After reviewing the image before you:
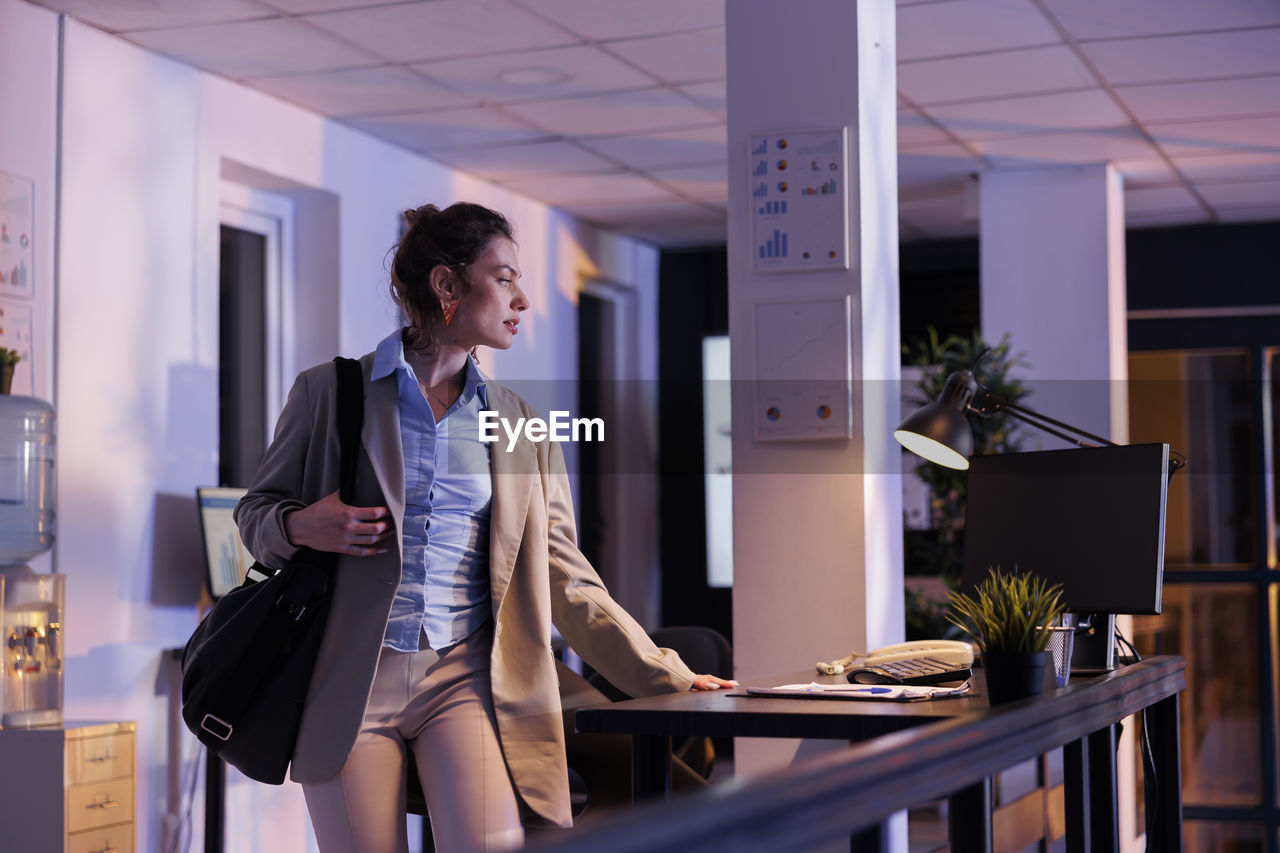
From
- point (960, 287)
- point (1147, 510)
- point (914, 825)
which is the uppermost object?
point (960, 287)

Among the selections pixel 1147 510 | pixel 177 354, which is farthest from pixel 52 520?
pixel 1147 510

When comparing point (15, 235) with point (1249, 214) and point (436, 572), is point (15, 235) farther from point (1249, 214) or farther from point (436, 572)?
point (1249, 214)

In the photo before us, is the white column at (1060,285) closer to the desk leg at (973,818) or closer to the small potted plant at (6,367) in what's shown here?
the small potted plant at (6,367)

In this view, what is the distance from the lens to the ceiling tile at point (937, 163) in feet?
19.5

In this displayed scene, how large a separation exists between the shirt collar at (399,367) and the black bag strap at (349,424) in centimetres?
4

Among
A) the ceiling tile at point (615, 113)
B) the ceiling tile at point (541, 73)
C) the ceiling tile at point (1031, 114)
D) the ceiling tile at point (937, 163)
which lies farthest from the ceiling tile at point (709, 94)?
the ceiling tile at point (937, 163)

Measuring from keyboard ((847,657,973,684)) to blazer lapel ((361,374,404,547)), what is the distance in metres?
0.90

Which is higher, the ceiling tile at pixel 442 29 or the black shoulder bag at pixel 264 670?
the ceiling tile at pixel 442 29

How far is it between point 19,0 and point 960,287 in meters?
5.06

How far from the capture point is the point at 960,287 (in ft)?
25.5

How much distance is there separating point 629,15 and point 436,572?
2.67m

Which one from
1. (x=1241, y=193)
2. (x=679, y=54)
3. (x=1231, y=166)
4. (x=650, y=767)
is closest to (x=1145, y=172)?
(x=1231, y=166)

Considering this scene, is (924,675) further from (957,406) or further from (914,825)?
(914,825)

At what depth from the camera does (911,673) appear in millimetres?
2461
